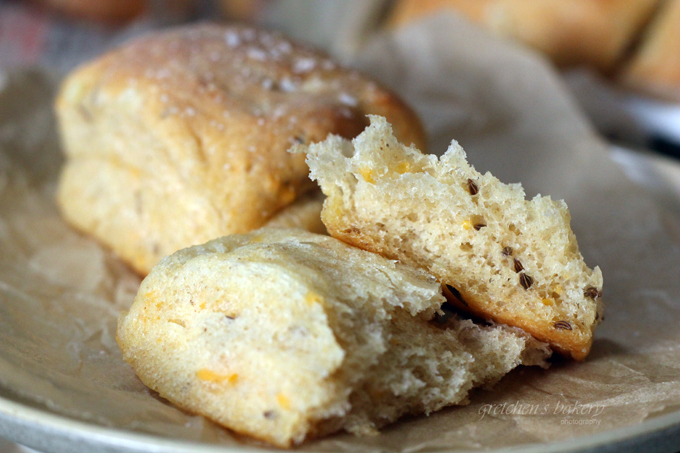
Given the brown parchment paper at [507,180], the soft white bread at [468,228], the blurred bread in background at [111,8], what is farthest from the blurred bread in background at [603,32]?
the soft white bread at [468,228]

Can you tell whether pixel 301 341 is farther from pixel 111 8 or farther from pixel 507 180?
pixel 111 8

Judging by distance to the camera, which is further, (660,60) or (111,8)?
(111,8)

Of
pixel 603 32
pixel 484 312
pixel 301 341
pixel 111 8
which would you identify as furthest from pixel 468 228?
pixel 111 8

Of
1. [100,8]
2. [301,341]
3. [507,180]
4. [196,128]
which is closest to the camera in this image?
[301,341]

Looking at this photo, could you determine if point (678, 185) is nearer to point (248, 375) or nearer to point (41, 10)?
point (248, 375)

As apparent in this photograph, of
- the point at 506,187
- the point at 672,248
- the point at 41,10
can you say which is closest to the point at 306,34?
the point at 41,10

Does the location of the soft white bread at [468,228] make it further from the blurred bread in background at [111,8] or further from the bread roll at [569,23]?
the blurred bread in background at [111,8]
